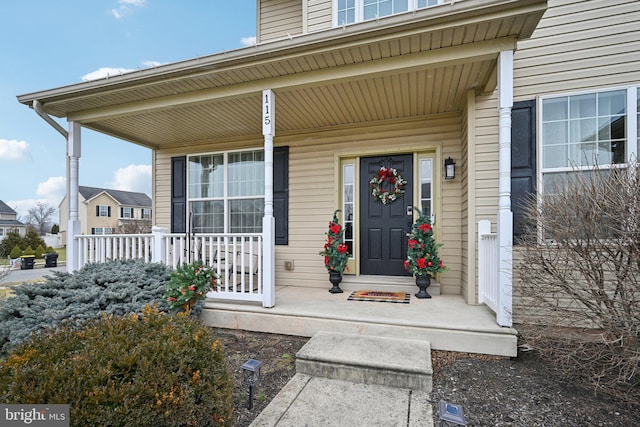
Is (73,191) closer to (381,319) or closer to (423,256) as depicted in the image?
(381,319)

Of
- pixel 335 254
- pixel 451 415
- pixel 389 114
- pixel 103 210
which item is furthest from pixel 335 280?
pixel 103 210

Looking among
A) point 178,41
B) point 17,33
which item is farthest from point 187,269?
point 17,33

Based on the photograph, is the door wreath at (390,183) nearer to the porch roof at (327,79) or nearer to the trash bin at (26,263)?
the porch roof at (327,79)

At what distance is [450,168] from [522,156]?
2.68 ft

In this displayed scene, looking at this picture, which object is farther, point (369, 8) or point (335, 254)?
point (369, 8)

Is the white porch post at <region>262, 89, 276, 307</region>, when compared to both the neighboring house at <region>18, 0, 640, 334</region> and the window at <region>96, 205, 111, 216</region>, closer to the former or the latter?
the neighboring house at <region>18, 0, 640, 334</region>

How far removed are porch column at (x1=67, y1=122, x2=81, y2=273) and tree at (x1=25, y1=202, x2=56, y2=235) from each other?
41.7 metres

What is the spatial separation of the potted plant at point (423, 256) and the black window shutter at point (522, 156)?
889 mm

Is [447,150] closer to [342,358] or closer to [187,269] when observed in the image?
[342,358]

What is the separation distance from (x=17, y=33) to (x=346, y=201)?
13285 millimetres

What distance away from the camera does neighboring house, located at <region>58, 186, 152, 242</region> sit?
26.6m

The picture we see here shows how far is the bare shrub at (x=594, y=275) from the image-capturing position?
204 centimetres

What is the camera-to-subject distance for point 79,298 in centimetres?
293

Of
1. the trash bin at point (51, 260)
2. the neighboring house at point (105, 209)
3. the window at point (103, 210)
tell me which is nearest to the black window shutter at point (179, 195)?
the trash bin at point (51, 260)
